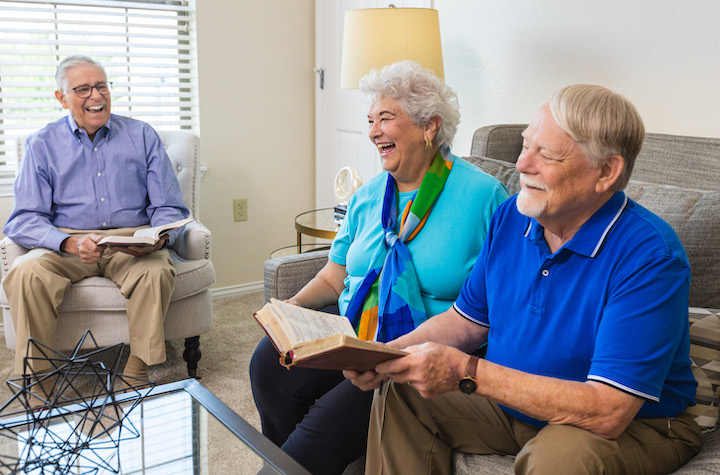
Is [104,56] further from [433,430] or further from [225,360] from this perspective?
[433,430]

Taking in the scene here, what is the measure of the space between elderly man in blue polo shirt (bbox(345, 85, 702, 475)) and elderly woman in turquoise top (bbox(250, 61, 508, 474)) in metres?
0.26

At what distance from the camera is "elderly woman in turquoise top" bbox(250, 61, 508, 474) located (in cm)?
162

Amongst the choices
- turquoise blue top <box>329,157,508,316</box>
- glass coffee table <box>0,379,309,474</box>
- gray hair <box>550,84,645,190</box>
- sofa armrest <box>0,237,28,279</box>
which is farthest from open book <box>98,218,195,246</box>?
gray hair <box>550,84,645,190</box>

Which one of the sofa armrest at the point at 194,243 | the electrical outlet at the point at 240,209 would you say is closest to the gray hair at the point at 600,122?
the sofa armrest at the point at 194,243

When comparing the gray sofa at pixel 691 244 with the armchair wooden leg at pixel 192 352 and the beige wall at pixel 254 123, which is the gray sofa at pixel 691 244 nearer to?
the armchair wooden leg at pixel 192 352

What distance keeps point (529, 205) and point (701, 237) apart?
41 cm

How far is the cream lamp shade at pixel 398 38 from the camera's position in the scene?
2428 mm

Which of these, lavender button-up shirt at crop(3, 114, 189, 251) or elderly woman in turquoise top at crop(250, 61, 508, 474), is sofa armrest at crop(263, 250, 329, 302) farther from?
lavender button-up shirt at crop(3, 114, 189, 251)

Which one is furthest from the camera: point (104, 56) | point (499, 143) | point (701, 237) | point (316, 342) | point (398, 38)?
point (104, 56)

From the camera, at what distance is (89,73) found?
8.26ft

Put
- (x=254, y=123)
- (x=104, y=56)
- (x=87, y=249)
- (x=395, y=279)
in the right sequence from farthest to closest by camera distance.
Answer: (x=254, y=123), (x=104, y=56), (x=87, y=249), (x=395, y=279)

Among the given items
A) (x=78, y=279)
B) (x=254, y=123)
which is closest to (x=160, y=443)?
(x=78, y=279)

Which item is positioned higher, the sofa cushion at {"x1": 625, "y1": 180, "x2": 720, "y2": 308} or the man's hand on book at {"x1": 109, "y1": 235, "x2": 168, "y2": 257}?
the sofa cushion at {"x1": 625, "y1": 180, "x2": 720, "y2": 308}

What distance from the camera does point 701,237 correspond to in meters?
1.37
